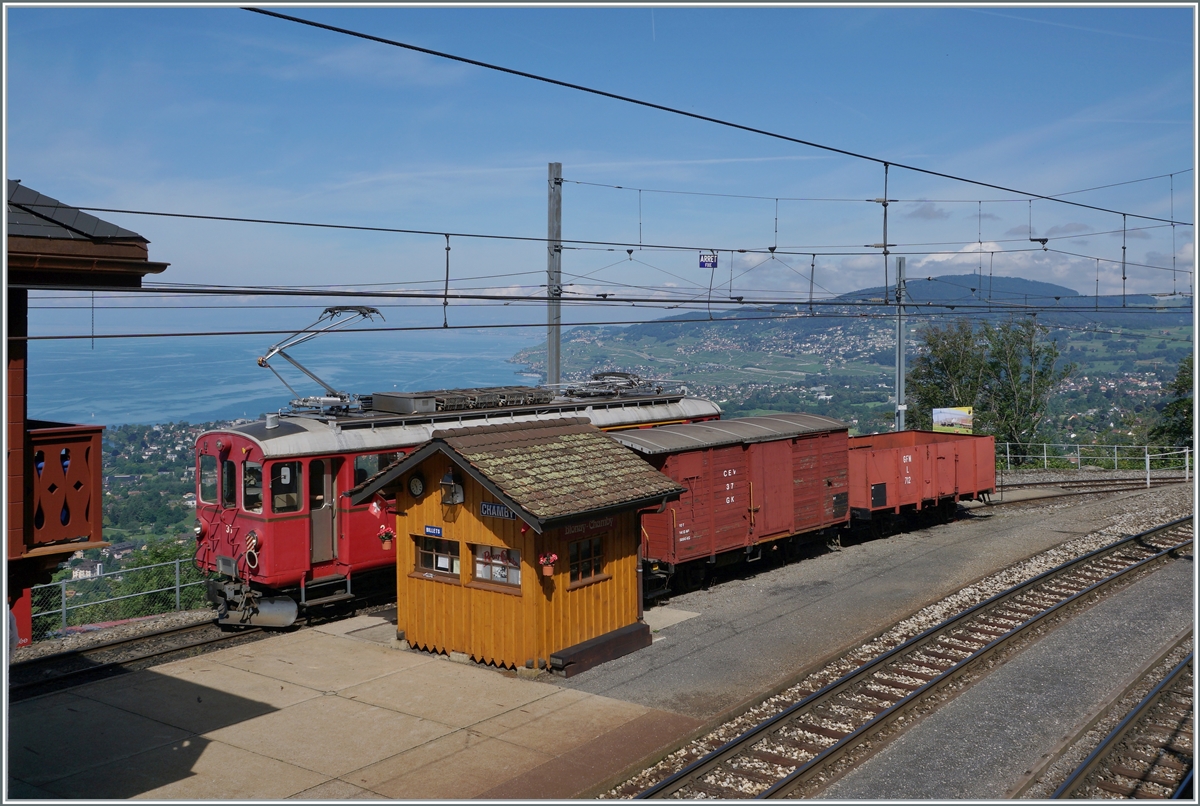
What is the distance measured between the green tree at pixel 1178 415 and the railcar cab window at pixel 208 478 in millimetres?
41953

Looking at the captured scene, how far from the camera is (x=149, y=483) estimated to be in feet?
133

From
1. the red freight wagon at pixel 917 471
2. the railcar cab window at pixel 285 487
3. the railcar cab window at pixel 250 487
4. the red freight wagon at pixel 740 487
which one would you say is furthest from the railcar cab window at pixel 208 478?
Answer: the red freight wagon at pixel 917 471

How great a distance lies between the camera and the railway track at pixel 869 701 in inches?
372

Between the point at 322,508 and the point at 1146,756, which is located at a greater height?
the point at 322,508

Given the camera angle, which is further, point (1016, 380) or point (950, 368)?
point (950, 368)

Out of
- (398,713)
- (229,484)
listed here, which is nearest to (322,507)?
(229,484)

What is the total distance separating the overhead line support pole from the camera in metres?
20.1

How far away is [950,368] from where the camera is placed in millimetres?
52156

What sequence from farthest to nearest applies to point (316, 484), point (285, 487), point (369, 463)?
point (369, 463) < point (316, 484) < point (285, 487)

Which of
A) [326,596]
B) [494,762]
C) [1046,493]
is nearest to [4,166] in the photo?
[494,762]

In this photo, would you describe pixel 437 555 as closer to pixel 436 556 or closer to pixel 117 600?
pixel 436 556

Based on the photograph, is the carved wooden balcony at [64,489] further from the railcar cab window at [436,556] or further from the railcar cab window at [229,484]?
the railcar cab window at [229,484]

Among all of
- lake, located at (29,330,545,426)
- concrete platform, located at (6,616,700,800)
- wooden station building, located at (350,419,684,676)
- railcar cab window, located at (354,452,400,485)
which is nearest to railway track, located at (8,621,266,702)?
concrete platform, located at (6,616,700,800)

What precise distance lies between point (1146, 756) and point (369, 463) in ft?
38.3
